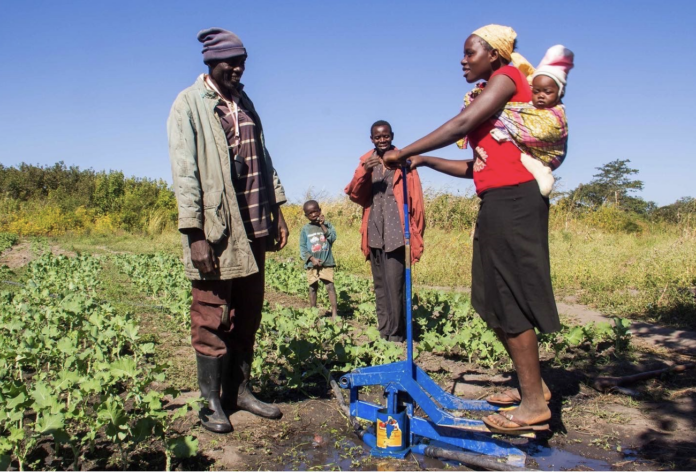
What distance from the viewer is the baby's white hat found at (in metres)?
2.58

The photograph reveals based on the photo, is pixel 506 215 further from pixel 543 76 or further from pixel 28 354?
pixel 28 354

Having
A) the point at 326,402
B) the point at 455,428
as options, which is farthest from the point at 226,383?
the point at 455,428

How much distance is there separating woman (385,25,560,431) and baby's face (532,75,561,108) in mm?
72

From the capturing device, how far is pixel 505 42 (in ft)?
9.02

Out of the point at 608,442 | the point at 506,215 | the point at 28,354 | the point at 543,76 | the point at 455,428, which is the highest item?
→ the point at 543,76

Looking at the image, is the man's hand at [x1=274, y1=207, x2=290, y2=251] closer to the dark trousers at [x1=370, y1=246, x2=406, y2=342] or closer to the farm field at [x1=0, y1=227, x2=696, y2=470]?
the farm field at [x1=0, y1=227, x2=696, y2=470]

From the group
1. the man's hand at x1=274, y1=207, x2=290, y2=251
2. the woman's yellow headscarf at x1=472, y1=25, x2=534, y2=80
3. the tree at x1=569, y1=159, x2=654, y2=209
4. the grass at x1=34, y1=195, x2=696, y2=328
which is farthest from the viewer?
the tree at x1=569, y1=159, x2=654, y2=209

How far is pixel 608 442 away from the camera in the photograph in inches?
127

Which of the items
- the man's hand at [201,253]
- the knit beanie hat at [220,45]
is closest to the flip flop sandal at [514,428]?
the man's hand at [201,253]

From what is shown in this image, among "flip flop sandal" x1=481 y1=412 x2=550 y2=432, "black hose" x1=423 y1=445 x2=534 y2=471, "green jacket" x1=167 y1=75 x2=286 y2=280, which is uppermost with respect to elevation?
"green jacket" x1=167 y1=75 x2=286 y2=280

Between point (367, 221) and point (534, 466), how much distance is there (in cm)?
305

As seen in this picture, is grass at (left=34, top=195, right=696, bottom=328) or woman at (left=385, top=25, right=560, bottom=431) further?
grass at (left=34, top=195, right=696, bottom=328)

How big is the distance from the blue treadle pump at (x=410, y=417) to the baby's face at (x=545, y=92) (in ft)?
2.56

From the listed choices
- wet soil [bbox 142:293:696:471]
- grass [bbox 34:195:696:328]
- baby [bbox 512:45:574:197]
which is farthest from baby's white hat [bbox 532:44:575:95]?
grass [bbox 34:195:696:328]
